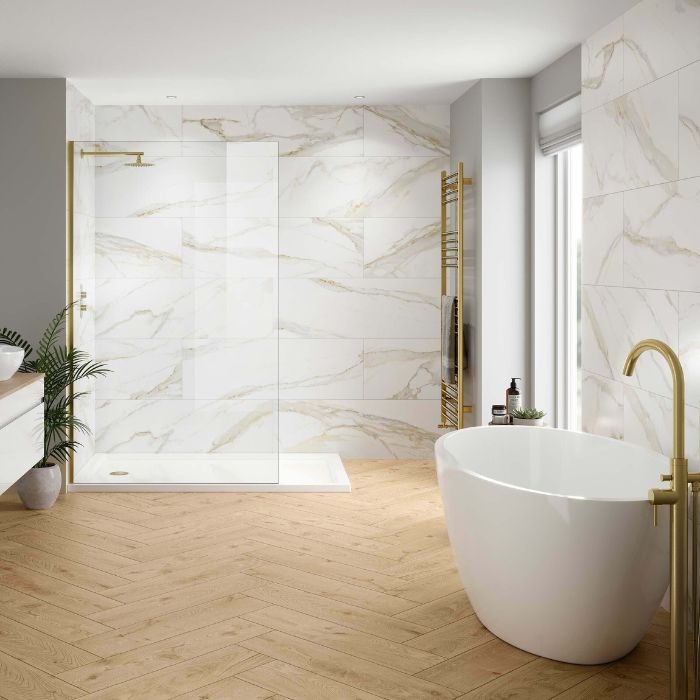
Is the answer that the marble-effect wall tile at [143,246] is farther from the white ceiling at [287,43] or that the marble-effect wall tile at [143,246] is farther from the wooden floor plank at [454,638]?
the wooden floor plank at [454,638]

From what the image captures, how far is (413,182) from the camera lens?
20.4 ft

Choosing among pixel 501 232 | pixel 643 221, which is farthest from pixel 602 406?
pixel 501 232

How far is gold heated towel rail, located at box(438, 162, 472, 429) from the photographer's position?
538 cm

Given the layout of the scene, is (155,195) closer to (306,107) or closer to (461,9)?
(306,107)

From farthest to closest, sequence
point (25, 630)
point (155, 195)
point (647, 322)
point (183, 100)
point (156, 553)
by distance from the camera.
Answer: point (183, 100) < point (155, 195) < point (156, 553) < point (647, 322) < point (25, 630)

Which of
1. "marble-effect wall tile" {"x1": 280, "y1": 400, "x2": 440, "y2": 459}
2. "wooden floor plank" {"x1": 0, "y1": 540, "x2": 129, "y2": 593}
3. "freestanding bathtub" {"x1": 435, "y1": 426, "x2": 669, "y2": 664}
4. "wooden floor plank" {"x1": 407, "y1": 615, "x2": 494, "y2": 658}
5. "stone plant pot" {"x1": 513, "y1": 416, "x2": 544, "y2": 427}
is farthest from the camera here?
"marble-effect wall tile" {"x1": 280, "y1": 400, "x2": 440, "y2": 459}

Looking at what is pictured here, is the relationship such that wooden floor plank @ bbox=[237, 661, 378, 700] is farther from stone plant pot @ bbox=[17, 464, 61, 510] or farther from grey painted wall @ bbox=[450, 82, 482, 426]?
grey painted wall @ bbox=[450, 82, 482, 426]

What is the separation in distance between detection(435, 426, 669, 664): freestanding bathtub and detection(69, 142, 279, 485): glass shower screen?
2167 millimetres

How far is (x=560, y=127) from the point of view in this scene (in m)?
4.81

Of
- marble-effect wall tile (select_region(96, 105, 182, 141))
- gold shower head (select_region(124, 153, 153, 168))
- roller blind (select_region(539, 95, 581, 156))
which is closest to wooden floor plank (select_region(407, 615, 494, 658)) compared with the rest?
roller blind (select_region(539, 95, 581, 156))

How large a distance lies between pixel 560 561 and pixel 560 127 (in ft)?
9.20

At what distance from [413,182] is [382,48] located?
5.72ft

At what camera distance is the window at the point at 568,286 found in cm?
503

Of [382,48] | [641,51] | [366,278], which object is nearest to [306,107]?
[366,278]
